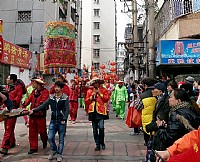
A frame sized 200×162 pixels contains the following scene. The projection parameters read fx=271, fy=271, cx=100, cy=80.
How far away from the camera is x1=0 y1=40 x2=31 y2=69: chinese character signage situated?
1559 centimetres

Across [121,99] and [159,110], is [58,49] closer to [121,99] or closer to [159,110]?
[121,99]

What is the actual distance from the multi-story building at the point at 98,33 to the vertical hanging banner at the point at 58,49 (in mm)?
39510

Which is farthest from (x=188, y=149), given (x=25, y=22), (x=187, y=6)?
(x=25, y=22)

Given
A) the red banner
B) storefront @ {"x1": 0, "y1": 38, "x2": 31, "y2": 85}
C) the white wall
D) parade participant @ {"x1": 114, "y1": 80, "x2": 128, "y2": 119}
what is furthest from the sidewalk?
the white wall

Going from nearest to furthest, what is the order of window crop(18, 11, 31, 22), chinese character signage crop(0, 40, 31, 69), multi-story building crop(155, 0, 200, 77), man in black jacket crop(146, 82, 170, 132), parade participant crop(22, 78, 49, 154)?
man in black jacket crop(146, 82, 170, 132), parade participant crop(22, 78, 49, 154), multi-story building crop(155, 0, 200, 77), chinese character signage crop(0, 40, 31, 69), window crop(18, 11, 31, 22)

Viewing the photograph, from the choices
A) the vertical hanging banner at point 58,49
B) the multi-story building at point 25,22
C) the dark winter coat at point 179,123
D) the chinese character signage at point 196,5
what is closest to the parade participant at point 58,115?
the dark winter coat at point 179,123

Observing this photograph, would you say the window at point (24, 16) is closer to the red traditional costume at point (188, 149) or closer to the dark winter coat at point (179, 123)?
the dark winter coat at point (179, 123)

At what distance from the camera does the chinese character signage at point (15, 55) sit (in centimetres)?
1559

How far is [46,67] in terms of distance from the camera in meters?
11.6

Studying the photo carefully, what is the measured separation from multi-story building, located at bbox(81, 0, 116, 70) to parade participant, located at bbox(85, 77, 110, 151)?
45.0 m

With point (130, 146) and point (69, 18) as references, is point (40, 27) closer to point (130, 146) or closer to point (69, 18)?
point (69, 18)

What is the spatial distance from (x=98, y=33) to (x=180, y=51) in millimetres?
41860

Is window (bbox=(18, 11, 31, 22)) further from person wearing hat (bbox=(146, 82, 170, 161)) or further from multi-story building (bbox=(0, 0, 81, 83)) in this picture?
person wearing hat (bbox=(146, 82, 170, 161))

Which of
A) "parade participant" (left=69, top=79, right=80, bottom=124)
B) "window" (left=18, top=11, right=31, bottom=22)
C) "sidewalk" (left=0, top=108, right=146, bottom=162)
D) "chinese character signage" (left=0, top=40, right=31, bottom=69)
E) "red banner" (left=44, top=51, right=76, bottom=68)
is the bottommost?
"sidewalk" (left=0, top=108, right=146, bottom=162)
